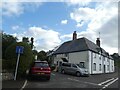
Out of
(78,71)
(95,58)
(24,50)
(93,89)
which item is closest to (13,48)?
(24,50)

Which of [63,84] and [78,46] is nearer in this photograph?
[63,84]

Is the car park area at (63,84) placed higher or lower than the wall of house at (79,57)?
lower

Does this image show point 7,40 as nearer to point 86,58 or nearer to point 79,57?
point 86,58

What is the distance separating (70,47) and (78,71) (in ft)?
53.7

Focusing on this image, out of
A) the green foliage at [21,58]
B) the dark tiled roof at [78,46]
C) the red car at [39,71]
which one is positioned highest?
the dark tiled roof at [78,46]

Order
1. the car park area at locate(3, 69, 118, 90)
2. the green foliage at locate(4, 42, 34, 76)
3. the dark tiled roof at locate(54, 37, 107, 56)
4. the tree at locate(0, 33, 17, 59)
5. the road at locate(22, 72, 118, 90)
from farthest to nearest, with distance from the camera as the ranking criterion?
the dark tiled roof at locate(54, 37, 107, 56)
the tree at locate(0, 33, 17, 59)
the green foliage at locate(4, 42, 34, 76)
the road at locate(22, 72, 118, 90)
the car park area at locate(3, 69, 118, 90)

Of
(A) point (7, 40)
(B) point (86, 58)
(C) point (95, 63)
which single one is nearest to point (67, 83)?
(A) point (7, 40)

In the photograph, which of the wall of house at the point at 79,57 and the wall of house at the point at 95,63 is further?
the wall of house at the point at 95,63

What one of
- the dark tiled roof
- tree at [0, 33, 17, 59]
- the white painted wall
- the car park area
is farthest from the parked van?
the car park area

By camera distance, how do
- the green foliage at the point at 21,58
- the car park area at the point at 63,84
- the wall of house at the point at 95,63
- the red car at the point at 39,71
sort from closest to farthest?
the car park area at the point at 63,84 < the green foliage at the point at 21,58 < the red car at the point at 39,71 < the wall of house at the point at 95,63

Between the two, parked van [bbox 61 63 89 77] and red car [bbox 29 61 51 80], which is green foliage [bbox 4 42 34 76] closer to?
red car [bbox 29 61 51 80]

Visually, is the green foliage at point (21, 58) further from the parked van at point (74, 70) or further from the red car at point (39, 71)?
the parked van at point (74, 70)

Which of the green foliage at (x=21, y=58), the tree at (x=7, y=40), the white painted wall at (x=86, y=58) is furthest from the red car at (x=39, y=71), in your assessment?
the white painted wall at (x=86, y=58)

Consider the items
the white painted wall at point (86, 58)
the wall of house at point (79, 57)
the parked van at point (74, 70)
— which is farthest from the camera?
the wall of house at point (79, 57)
